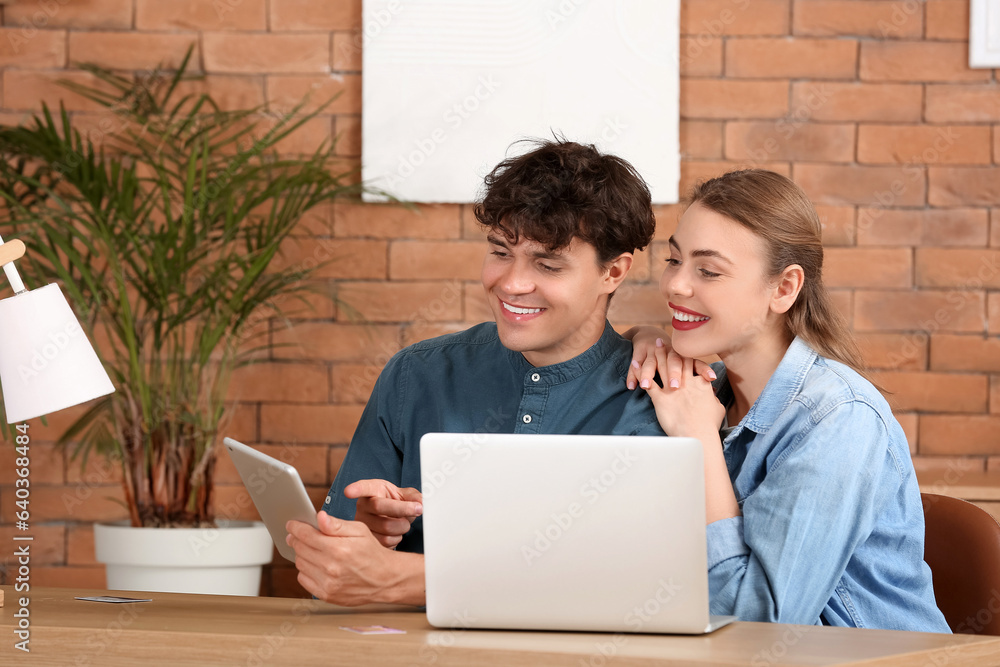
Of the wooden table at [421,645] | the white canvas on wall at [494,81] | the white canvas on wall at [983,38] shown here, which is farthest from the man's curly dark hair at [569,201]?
the white canvas on wall at [983,38]

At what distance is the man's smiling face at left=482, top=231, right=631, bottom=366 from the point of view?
1581 millimetres

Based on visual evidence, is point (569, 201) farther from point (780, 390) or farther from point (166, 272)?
point (166, 272)

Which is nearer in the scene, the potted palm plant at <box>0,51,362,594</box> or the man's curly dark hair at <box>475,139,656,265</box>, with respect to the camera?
the man's curly dark hair at <box>475,139,656,265</box>

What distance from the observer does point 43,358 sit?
3.52 ft

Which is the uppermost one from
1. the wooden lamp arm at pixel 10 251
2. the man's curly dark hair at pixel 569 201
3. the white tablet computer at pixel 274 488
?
the man's curly dark hair at pixel 569 201

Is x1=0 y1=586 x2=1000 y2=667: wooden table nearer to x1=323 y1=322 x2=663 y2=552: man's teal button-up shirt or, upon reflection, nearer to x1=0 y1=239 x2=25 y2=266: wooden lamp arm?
x1=0 y1=239 x2=25 y2=266: wooden lamp arm

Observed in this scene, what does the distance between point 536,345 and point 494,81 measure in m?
1.09

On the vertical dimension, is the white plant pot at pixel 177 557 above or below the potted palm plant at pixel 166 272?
below

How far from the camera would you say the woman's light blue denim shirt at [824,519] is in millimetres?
1271

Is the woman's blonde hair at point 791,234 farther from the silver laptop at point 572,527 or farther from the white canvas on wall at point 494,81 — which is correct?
the white canvas on wall at point 494,81

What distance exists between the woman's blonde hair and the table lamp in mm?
953

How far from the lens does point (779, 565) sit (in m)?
1.26

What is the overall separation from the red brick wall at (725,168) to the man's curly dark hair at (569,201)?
0.85 metres

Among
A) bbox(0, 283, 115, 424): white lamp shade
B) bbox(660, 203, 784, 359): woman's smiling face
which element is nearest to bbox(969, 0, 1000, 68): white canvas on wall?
bbox(660, 203, 784, 359): woman's smiling face
